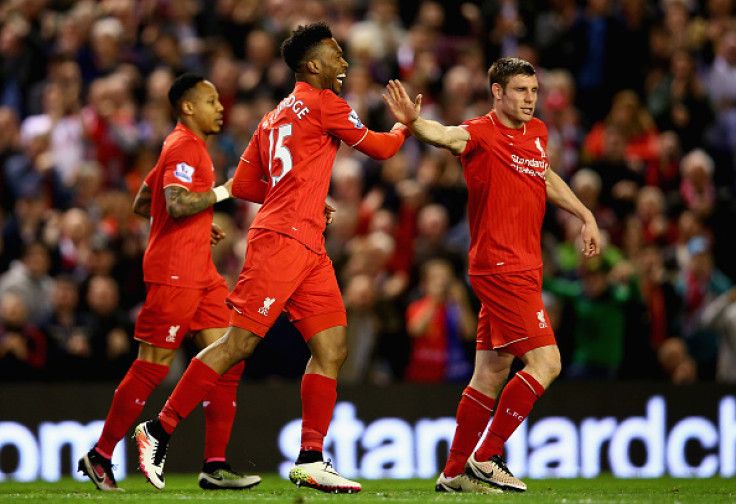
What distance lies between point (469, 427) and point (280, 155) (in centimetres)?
208

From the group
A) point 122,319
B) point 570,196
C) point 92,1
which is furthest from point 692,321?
point 92,1

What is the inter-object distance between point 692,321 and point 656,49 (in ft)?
13.5

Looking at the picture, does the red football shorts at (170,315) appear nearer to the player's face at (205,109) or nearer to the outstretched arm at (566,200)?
the player's face at (205,109)

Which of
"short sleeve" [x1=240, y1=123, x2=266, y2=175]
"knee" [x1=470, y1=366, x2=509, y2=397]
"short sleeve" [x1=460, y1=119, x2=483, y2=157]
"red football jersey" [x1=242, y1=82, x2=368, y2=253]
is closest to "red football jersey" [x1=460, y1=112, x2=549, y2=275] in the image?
"short sleeve" [x1=460, y1=119, x2=483, y2=157]

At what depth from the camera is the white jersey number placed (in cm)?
684

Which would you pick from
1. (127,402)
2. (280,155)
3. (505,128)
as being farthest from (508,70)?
(127,402)

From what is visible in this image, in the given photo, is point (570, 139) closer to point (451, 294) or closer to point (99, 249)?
point (451, 294)

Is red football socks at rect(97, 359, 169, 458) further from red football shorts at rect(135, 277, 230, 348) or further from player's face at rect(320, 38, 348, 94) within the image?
player's face at rect(320, 38, 348, 94)

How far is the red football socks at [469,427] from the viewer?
7199 millimetres

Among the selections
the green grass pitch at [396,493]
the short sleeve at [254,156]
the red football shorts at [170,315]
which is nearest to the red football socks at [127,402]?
the red football shorts at [170,315]

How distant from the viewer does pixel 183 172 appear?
753cm

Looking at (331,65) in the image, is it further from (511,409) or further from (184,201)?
A: (511,409)

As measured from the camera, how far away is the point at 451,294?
10.9 meters

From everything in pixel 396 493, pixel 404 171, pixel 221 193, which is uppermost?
pixel 404 171
